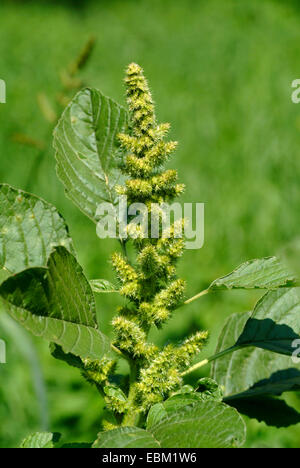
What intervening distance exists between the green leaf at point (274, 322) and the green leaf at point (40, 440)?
0.41 meters

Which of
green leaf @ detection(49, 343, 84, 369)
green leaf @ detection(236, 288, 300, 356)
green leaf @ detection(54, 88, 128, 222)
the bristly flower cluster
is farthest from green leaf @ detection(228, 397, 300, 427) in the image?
green leaf @ detection(54, 88, 128, 222)

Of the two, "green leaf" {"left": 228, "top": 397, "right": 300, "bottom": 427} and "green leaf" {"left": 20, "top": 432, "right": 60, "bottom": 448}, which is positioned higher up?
"green leaf" {"left": 228, "top": 397, "right": 300, "bottom": 427}

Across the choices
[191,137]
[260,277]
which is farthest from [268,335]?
[191,137]

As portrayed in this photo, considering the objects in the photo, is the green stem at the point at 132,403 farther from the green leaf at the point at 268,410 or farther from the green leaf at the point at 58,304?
the green leaf at the point at 268,410

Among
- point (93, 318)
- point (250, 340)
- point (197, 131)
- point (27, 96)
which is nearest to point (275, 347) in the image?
point (250, 340)

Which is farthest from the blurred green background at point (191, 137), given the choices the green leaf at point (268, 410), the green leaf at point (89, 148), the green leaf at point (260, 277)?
the green leaf at point (260, 277)

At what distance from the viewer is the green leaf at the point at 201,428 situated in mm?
769

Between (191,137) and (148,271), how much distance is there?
4.43 m

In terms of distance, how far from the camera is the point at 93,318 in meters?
0.90

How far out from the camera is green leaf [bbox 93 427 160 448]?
0.76m

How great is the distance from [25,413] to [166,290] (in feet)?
6.46

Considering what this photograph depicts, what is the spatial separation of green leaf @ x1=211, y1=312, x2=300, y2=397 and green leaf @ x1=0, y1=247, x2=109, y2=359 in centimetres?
43

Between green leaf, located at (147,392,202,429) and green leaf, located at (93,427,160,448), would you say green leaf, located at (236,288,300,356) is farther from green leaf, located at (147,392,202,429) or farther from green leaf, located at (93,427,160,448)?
green leaf, located at (93,427,160,448)

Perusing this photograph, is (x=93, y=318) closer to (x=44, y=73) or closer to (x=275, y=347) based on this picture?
(x=275, y=347)
